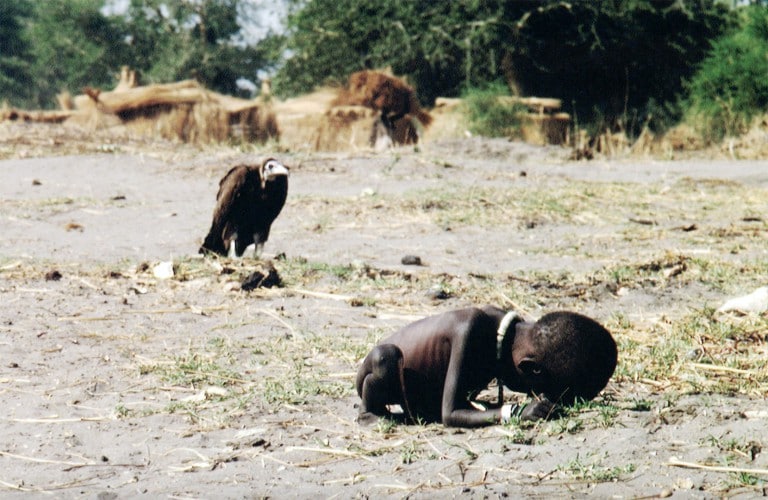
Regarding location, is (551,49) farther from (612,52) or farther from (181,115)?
(181,115)

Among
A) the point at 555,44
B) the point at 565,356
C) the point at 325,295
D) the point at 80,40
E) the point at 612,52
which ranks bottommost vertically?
the point at 325,295

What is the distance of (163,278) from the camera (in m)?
7.19

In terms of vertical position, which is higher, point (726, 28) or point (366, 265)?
point (726, 28)

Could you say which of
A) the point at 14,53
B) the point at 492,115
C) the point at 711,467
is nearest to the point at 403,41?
the point at 492,115

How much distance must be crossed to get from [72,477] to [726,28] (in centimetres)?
2383

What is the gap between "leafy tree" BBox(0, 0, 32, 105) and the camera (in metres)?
50.6

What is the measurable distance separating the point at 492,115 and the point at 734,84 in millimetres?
4693

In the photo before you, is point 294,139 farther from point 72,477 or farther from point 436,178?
point 72,477

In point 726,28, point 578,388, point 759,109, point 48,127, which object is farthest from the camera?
point 726,28

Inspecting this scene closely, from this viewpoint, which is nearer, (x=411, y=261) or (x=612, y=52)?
(x=411, y=261)

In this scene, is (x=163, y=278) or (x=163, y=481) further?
(x=163, y=278)

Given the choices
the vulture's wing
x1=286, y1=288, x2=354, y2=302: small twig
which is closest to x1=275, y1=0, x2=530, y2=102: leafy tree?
the vulture's wing

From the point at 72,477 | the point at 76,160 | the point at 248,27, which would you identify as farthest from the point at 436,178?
the point at 248,27

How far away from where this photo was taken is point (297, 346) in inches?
218
